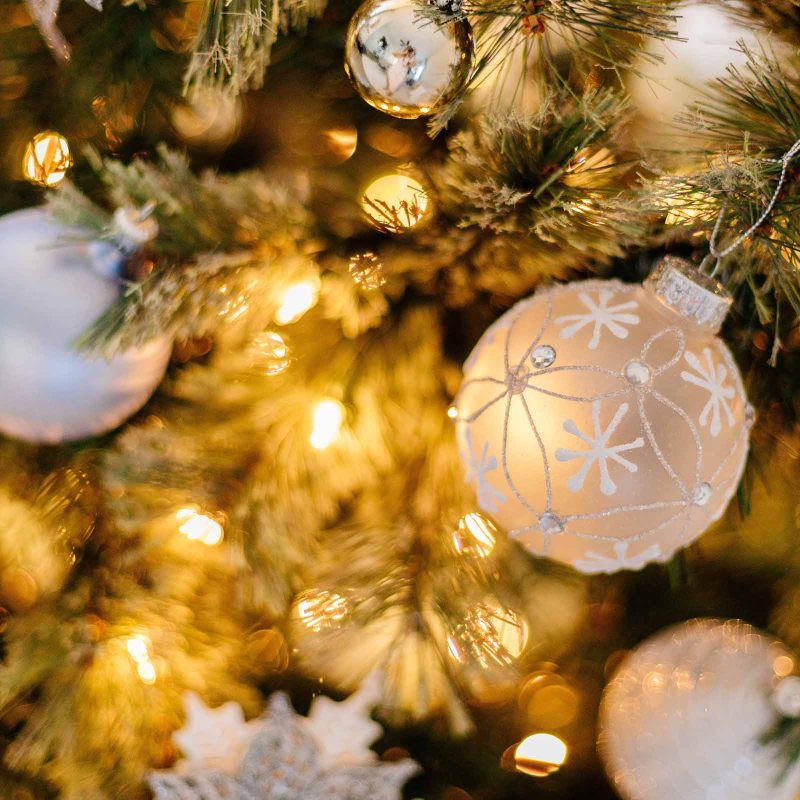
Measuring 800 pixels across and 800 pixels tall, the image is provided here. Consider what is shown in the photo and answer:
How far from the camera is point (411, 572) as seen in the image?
54 cm

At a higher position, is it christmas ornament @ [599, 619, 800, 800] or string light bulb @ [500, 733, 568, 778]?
christmas ornament @ [599, 619, 800, 800]

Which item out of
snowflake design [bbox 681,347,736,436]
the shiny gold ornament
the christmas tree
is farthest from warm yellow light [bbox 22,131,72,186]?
snowflake design [bbox 681,347,736,436]

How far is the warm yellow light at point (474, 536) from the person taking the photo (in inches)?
21.4

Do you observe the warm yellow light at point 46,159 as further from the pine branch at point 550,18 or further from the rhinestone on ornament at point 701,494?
the rhinestone on ornament at point 701,494

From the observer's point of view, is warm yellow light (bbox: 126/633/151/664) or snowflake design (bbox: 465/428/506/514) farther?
warm yellow light (bbox: 126/633/151/664)

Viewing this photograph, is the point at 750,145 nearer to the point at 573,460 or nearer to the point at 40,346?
the point at 573,460

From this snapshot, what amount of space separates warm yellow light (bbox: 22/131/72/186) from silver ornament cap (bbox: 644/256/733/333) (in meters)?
0.47

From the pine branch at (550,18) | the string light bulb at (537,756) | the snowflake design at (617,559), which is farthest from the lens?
the string light bulb at (537,756)

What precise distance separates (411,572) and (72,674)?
0.31 meters

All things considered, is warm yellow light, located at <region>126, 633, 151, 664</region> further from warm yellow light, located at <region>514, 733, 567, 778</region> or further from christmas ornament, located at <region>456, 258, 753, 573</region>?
warm yellow light, located at <region>514, 733, 567, 778</region>

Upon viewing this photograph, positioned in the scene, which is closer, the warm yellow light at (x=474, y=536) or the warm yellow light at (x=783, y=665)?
the warm yellow light at (x=474, y=536)

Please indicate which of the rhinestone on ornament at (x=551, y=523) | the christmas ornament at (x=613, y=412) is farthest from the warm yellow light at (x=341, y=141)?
the rhinestone on ornament at (x=551, y=523)

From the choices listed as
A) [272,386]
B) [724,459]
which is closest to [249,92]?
[272,386]

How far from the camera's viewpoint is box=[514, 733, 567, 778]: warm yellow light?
2.66ft
